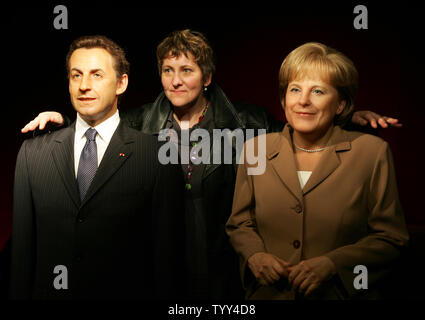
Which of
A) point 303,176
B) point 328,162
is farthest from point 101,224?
point 328,162

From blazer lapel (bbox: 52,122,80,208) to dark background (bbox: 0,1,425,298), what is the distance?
0.74 metres

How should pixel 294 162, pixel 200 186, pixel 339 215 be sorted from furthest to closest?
pixel 200 186 < pixel 294 162 < pixel 339 215

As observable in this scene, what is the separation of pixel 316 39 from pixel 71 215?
1.94 meters

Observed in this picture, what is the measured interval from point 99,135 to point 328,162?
121cm

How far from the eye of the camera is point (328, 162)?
2.33 metres

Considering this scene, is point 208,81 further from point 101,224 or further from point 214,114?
point 101,224

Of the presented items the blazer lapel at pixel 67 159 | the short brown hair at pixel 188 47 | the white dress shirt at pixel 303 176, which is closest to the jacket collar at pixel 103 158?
the blazer lapel at pixel 67 159

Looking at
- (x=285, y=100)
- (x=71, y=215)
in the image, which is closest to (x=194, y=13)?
(x=285, y=100)

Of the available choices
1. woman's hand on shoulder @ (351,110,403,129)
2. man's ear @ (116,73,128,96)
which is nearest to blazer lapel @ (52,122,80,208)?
man's ear @ (116,73,128,96)

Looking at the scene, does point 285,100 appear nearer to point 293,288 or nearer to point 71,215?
point 293,288

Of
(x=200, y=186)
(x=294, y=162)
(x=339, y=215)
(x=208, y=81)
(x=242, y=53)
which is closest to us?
(x=339, y=215)

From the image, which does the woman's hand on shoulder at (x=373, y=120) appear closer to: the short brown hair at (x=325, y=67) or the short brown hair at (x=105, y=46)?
the short brown hair at (x=325, y=67)

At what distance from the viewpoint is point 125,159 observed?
250 cm

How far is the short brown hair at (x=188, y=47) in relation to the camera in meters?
2.80
